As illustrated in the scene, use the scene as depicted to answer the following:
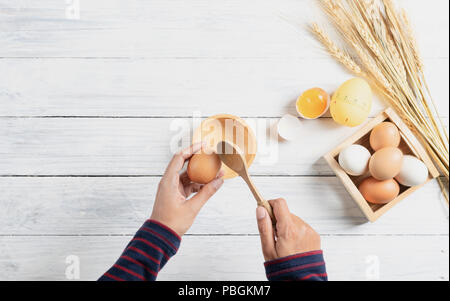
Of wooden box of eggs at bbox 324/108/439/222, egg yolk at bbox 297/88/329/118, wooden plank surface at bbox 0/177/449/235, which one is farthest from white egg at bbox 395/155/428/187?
egg yolk at bbox 297/88/329/118

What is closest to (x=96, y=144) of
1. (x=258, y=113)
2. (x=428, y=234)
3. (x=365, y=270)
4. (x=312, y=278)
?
(x=258, y=113)

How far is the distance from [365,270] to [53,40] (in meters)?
0.98

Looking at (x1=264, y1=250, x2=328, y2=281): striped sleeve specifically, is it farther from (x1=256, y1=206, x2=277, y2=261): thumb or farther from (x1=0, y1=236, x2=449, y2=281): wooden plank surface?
(x1=0, y1=236, x2=449, y2=281): wooden plank surface

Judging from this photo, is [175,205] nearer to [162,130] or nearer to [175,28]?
[162,130]

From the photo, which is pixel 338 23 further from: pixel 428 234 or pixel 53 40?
pixel 53 40

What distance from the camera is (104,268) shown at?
0.94 metres

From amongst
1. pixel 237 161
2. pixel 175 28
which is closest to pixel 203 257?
pixel 237 161

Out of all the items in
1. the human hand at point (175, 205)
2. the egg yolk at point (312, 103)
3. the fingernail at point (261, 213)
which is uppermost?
the egg yolk at point (312, 103)

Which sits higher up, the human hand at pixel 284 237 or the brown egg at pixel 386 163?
the brown egg at pixel 386 163

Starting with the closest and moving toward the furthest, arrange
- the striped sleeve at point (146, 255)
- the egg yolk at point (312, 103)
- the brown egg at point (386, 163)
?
the striped sleeve at point (146, 255), the brown egg at point (386, 163), the egg yolk at point (312, 103)

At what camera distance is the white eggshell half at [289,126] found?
938 millimetres

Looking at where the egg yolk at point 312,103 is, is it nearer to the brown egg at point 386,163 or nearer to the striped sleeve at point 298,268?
the brown egg at point 386,163

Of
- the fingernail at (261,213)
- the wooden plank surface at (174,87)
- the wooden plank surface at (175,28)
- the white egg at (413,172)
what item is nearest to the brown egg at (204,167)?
the fingernail at (261,213)

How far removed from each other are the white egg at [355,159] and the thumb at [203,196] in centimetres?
31
